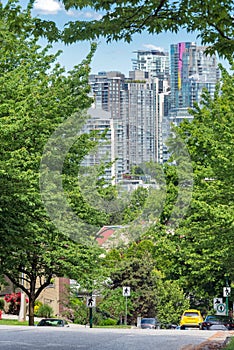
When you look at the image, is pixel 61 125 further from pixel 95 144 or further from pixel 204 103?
pixel 204 103

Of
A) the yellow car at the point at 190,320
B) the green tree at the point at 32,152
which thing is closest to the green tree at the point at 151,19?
the green tree at the point at 32,152

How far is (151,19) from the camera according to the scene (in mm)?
12484

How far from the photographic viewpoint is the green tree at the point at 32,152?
30062 millimetres

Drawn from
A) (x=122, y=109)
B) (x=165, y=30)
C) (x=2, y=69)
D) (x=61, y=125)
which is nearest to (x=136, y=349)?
(x=165, y=30)

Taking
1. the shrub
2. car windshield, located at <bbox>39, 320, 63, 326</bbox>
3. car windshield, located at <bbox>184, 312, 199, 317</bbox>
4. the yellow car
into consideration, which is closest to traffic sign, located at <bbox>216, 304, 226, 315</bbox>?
the yellow car

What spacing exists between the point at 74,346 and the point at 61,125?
20.4 m

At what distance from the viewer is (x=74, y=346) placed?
17.5 metres

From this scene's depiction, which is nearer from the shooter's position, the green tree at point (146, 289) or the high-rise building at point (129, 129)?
the high-rise building at point (129, 129)

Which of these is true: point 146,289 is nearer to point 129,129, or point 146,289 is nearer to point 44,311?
point 44,311

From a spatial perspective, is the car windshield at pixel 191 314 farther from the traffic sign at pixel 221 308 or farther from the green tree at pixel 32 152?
the green tree at pixel 32 152

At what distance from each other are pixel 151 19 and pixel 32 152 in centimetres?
2317

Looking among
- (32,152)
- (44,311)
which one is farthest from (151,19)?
(44,311)

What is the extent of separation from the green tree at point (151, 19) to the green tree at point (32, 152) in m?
13.9

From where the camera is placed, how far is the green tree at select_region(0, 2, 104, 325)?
98.6 feet
